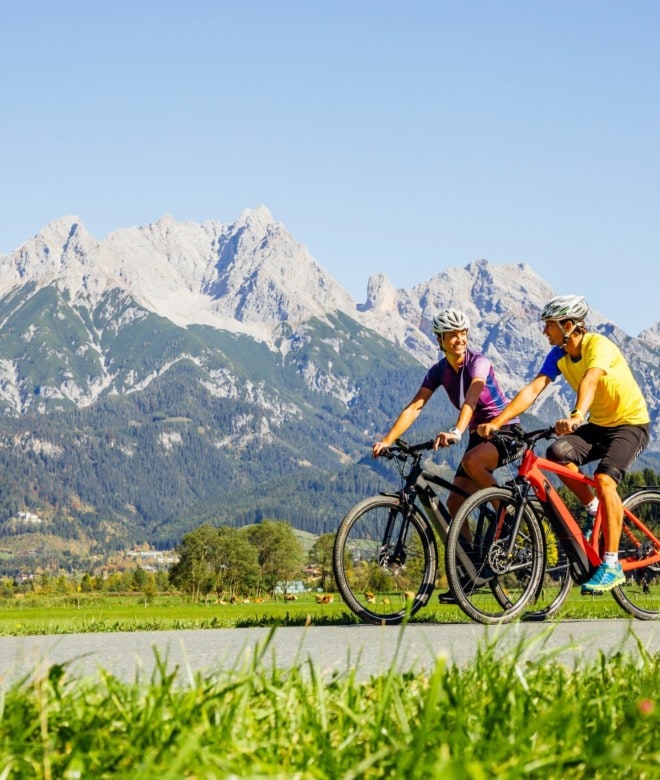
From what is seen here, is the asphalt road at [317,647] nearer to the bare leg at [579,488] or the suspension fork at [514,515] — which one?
the suspension fork at [514,515]

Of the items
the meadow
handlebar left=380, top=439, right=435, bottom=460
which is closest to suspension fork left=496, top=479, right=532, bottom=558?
handlebar left=380, top=439, right=435, bottom=460

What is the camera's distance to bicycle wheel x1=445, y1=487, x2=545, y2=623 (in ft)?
31.6

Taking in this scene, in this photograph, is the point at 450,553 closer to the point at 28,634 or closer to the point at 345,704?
the point at 28,634

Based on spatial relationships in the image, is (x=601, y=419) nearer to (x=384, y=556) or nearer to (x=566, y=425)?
(x=566, y=425)

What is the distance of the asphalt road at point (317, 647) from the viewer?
219 inches

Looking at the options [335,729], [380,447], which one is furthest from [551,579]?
[335,729]

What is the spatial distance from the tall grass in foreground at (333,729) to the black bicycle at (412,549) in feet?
18.9

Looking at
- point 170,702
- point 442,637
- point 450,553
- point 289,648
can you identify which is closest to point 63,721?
point 170,702

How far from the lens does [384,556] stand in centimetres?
1003

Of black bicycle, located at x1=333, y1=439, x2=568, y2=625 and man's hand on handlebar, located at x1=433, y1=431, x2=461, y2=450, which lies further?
black bicycle, located at x1=333, y1=439, x2=568, y2=625

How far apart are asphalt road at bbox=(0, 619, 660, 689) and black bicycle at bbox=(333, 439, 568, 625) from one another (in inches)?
20.3

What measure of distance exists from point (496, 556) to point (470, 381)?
173 centimetres

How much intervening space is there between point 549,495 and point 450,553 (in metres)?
1.10

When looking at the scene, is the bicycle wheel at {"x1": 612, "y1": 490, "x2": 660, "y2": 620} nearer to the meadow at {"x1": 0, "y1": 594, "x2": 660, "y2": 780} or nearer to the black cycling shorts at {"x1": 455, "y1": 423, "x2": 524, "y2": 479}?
the black cycling shorts at {"x1": 455, "y1": 423, "x2": 524, "y2": 479}
